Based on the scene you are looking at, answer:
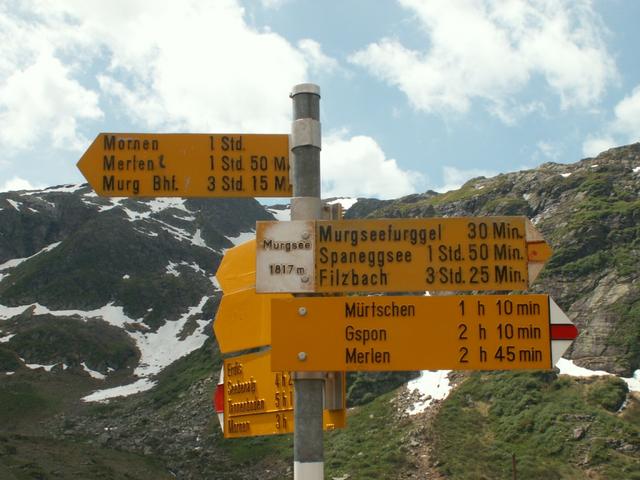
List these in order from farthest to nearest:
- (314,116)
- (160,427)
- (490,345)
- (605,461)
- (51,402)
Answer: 1. (51,402)
2. (160,427)
3. (605,461)
4. (314,116)
5. (490,345)

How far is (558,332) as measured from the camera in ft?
16.7

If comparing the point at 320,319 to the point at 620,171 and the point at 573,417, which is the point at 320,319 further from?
the point at 620,171

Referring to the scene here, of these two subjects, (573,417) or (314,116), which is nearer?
(314,116)

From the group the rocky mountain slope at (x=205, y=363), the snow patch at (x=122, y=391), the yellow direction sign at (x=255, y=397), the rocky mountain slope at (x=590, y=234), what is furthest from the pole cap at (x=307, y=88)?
the snow patch at (x=122, y=391)

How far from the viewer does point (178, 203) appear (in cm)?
15788

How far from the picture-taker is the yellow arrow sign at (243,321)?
19.6 ft

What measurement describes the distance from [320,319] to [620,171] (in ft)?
283

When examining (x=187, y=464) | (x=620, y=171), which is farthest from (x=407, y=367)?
(x=620, y=171)

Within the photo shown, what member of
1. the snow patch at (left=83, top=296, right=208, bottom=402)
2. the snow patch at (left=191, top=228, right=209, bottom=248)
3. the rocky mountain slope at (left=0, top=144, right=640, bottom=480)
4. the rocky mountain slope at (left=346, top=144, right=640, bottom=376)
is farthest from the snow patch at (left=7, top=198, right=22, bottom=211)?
the rocky mountain slope at (left=346, top=144, right=640, bottom=376)

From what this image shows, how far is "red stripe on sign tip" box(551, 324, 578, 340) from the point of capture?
5082 millimetres

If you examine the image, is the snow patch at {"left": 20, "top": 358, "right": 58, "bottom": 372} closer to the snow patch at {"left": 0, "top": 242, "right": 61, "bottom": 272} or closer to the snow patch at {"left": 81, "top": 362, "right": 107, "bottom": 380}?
the snow patch at {"left": 81, "top": 362, "right": 107, "bottom": 380}

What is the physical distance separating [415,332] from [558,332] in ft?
3.54

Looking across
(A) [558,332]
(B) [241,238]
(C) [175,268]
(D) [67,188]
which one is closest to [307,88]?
(A) [558,332]

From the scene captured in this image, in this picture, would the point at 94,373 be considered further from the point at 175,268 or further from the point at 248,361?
the point at 248,361
